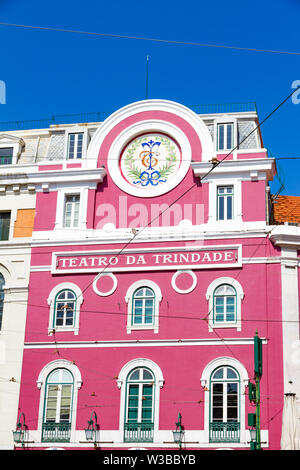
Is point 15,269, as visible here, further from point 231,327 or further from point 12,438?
point 231,327

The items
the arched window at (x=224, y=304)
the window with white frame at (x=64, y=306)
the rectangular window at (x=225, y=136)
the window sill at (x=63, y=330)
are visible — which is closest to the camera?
the arched window at (x=224, y=304)

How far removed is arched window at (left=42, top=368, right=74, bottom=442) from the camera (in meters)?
34.0

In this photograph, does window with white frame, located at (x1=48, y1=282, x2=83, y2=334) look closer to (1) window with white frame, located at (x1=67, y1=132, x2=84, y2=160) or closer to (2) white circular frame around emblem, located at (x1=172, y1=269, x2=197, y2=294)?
(2) white circular frame around emblem, located at (x1=172, y1=269, x2=197, y2=294)

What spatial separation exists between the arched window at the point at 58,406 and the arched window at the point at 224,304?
6.97m

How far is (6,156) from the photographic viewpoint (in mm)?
40375

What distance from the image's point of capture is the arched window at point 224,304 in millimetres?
34219

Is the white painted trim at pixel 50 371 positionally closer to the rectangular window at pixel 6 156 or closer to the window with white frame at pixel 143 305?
the window with white frame at pixel 143 305

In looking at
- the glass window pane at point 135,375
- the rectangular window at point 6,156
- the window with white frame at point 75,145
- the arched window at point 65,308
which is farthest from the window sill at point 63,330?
the rectangular window at point 6,156

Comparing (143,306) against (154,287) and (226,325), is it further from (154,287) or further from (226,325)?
(226,325)

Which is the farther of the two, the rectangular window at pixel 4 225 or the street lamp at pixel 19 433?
the rectangular window at pixel 4 225

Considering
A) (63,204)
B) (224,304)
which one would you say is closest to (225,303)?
(224,304)

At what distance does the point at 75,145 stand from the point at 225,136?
7341 mm

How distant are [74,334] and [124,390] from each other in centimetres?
344
